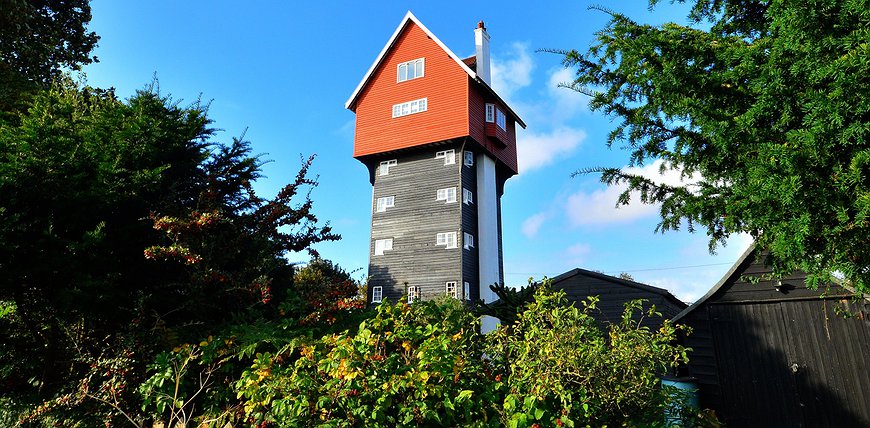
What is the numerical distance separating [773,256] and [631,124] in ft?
8.91

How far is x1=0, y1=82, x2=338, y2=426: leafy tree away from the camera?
679cm

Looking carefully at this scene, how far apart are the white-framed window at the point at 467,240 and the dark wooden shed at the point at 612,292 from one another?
30.4 ft

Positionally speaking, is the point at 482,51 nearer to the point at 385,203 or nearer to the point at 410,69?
the point at 410,69

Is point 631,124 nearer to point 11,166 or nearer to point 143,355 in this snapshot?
point 143,355

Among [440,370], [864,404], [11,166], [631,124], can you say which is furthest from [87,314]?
[864,404]

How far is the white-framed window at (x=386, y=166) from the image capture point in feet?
98.1

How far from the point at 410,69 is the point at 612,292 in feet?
61.0

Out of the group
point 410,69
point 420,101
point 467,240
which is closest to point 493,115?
point 420,101

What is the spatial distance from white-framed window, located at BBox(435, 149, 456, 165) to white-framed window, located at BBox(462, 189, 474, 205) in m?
1.90

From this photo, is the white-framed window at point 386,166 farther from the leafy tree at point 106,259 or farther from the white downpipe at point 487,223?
the leafy tree at point 106,259

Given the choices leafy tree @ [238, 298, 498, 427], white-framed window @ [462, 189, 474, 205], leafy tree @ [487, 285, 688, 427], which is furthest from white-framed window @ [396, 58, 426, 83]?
leafy tree @ [487, 285, 688, 427]

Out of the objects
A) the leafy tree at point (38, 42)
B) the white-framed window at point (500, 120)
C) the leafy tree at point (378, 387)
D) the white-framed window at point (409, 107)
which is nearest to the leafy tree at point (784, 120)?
the leafy tree at point (378, 387)

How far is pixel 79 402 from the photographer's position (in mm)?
6160

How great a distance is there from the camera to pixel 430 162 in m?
28.8
